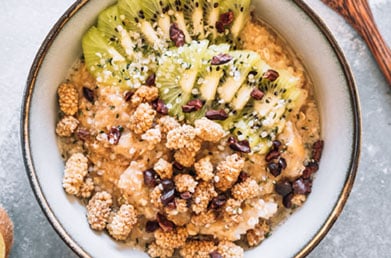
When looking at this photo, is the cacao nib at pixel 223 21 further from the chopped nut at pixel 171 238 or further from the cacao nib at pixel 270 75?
the chopped nut at pixel 171 238

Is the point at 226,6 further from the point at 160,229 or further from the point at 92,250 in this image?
the point at 92,250

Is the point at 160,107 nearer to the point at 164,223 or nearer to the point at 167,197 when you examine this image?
the point at 167,197

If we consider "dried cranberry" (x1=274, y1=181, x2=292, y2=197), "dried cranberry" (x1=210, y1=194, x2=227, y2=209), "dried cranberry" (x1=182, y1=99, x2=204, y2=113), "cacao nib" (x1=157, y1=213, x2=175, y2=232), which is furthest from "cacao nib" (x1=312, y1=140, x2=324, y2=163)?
"cacao nib" (x1=157, y1=213, x2=175, y2=232)

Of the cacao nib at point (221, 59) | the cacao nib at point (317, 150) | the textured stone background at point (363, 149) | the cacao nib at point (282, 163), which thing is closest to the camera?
the cacao nib at point (221, 59)

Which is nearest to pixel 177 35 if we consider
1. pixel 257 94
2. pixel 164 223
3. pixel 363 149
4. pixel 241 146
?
pixel 257 94

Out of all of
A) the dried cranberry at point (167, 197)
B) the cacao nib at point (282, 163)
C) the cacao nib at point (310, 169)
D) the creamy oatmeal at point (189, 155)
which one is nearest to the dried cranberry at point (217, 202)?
the creamy oatmeal at point (189, 155)

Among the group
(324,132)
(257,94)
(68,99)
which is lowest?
(324,132)
